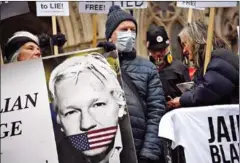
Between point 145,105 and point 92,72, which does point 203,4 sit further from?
point 92,72

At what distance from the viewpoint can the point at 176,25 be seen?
13.3m

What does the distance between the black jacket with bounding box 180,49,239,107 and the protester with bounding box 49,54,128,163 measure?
0.49 m

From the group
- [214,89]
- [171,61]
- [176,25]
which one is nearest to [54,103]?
[214,89]

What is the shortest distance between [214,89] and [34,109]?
104 centimetres

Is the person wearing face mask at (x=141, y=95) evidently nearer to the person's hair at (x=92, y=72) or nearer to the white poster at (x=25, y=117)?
the person's hair at (x=92, y=72)

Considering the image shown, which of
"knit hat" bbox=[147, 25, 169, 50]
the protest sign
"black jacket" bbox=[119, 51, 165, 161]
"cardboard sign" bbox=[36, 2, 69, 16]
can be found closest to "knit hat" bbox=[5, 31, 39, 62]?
"black jacket" bbox=[119, 51, 165, 161]

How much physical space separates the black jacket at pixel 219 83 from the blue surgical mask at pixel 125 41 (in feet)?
1.51

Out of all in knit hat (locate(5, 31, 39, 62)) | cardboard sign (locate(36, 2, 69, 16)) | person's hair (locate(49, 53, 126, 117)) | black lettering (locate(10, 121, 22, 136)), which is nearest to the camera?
black lettering (locate(10, 121, 22, 136))

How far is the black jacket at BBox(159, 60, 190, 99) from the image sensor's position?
5.25 meters

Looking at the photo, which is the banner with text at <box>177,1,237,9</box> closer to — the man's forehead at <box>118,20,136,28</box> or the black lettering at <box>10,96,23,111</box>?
the man's forehead at <box>118,20,136,28</box>

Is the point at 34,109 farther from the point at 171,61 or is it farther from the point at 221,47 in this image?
the point at 171,61

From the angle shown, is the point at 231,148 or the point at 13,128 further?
the point at 231,148

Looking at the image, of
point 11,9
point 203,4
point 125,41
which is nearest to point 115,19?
point 125,41

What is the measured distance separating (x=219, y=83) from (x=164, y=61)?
1.26m
